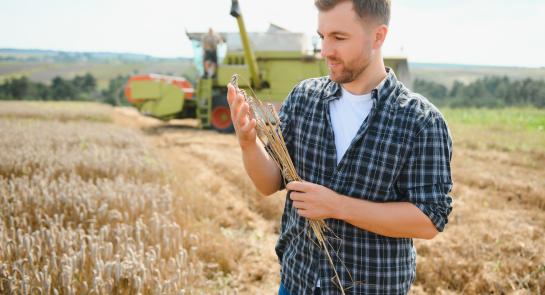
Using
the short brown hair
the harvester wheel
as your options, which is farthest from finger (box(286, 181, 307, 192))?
the harvester wheel

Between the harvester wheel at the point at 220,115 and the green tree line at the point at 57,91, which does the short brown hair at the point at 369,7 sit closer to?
the harvester wheel at the point at 220,115

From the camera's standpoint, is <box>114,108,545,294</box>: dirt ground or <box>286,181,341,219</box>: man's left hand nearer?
<box>286,181,341,219</box>: man's left hand

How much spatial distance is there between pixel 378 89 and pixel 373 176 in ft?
0.96

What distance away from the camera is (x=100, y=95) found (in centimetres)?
5125

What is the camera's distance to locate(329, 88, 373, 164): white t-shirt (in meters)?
1.56

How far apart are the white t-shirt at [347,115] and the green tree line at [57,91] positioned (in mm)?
43339

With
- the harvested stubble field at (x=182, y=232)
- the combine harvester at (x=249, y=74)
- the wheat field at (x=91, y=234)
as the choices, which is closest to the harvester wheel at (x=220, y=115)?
the combine harvester at (x=249, y=74)

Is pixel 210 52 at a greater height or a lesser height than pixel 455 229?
greater

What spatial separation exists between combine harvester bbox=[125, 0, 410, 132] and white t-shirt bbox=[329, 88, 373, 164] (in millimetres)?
11867

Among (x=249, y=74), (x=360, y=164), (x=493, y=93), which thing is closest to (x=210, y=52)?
(x=249, y=74)

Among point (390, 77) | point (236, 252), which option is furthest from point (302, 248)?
point (236, 252)

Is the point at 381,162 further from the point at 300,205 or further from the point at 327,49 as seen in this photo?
the point at 327,49

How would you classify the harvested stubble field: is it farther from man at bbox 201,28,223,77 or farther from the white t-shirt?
man at bbox 201,28,223,77

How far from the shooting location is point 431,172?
1428 mm
